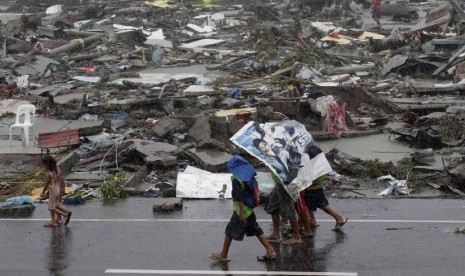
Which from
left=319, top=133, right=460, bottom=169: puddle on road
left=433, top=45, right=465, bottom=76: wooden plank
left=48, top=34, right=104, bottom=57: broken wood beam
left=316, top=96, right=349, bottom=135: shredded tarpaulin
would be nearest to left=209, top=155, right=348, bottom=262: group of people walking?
left=319, top=133, right=460, bottom=169: puddle on road

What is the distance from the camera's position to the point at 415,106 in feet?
67.1

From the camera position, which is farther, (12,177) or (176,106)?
(176,106)

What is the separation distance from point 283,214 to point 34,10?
154ft

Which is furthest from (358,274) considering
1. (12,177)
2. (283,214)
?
(12,177)

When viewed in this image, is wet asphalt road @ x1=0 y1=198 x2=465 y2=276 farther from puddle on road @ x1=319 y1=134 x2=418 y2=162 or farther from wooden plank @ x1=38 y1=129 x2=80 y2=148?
wooden plank @ x1=38 y1=129 x2=80 y2=148

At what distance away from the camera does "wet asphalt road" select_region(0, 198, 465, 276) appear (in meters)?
10.1

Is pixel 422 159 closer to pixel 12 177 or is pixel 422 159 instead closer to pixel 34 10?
pixel 12 177

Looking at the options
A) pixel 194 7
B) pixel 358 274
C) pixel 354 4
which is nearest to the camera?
pixel 358 274

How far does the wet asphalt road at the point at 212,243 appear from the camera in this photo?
10.1 m

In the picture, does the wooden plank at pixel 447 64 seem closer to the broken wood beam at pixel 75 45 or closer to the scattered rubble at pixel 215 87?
the scattered rubble at pixel 215 87

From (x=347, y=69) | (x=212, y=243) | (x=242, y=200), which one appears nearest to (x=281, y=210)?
(x=242, y=200)

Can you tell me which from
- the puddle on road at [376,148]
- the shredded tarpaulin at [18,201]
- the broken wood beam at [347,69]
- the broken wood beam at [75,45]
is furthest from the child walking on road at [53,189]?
the broken wood beam at [75,45]

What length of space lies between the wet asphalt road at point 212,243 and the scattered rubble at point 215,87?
4.42 feet

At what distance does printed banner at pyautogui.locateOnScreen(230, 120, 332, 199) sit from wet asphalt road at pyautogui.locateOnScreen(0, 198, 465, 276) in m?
0.92
